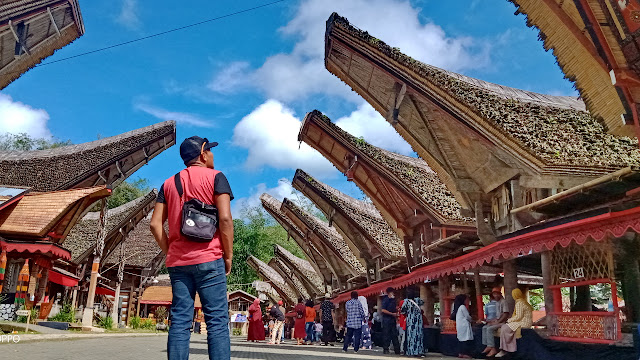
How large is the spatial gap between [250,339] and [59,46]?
41.2 ft

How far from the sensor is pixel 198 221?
3.38m

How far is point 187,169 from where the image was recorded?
3742mm

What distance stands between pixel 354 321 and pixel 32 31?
35.7 feet

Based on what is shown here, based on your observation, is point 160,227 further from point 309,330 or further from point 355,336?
point 309,330

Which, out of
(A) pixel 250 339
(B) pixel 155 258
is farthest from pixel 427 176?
(B) pixel 155 258

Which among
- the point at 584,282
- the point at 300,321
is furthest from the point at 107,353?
the point at 300,321

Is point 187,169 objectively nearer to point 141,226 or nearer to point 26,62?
point 26,62

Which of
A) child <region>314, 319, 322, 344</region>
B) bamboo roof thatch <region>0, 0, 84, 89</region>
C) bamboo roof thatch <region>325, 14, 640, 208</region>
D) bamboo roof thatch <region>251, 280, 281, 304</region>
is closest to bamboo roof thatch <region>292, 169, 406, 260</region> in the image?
child <region>314, 319, 322, 344</region>

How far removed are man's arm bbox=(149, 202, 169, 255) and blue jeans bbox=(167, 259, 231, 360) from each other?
236 mm

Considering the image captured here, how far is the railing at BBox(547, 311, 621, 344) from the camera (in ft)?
23.5

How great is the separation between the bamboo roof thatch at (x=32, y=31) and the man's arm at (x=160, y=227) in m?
9.20

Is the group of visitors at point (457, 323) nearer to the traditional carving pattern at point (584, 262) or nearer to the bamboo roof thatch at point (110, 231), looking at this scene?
the traditional carving pattern at point (584, 262)

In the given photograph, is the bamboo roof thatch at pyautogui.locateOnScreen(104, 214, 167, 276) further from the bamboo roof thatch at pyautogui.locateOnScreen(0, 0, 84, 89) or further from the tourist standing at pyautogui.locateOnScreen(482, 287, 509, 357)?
the tourist standing at pyautogui.locateOnScreen(482, 287, 509, 357)

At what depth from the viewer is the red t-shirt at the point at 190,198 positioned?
335cm
